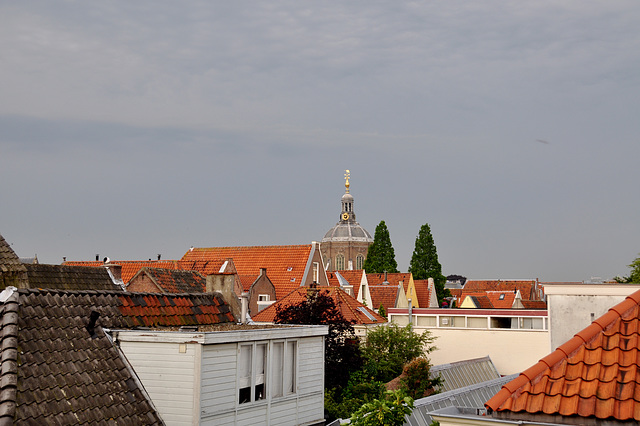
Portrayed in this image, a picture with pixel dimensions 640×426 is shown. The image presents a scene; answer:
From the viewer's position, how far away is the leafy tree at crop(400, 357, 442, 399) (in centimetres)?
2728

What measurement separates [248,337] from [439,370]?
60.3 ft

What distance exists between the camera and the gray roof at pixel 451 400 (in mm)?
19000

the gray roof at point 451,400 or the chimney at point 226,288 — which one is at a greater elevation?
the chimney at point 226,288

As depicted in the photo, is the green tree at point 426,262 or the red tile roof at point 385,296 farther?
the green tree at point 426,262

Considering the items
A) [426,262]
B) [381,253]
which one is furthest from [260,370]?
[381,253]

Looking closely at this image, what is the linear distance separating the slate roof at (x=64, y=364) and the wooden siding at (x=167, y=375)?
8.3 inches

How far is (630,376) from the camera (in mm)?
7480

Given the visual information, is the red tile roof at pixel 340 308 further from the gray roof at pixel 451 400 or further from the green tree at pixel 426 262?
the green tree at pixel 426 262

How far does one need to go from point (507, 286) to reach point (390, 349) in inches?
3608

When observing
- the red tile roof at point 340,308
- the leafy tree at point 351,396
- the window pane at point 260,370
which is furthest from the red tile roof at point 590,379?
the red tile roof at point 340,308

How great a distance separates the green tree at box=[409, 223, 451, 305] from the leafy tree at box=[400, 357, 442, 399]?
208 feet

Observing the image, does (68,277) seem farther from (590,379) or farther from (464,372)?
(590,379)

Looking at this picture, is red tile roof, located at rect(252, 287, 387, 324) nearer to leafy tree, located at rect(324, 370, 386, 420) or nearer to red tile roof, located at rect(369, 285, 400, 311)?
leafy tree, located at rect(324, 370, 386, 420)

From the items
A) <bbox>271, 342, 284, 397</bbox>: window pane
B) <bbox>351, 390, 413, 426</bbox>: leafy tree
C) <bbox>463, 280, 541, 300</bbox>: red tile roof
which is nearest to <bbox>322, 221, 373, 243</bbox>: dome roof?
<bbox>463, 280, 541, 300</bbox>: red tile roof
